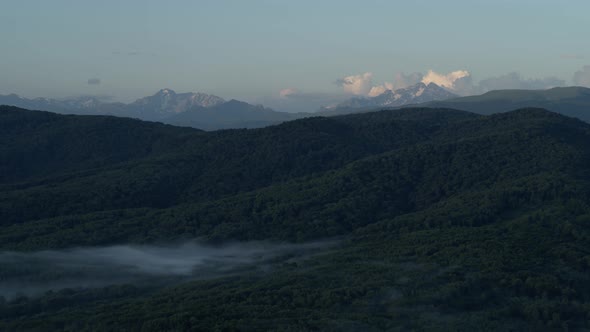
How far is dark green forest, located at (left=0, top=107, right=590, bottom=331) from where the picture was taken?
4228cm

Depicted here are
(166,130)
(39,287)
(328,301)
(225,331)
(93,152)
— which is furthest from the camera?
(166,130)

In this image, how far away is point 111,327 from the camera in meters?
39.2

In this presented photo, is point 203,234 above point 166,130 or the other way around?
the other way around

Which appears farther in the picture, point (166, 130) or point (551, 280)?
point (166, 130)

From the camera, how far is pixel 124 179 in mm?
96938

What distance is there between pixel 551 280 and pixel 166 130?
107356 mm

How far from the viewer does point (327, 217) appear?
7469cm

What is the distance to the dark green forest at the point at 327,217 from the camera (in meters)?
42.3

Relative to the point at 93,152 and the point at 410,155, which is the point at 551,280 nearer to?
the point at 410,155

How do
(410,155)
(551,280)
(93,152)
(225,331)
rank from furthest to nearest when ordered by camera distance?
(93,152) → (410,155) → (551,280) → (225,331)

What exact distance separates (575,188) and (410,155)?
2822cm

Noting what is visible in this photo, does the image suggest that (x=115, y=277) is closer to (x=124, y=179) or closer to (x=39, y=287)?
(x=39, y=287)

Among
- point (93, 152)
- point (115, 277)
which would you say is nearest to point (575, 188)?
A: point (115, 277)

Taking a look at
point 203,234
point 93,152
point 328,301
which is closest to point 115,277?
point 203,234
